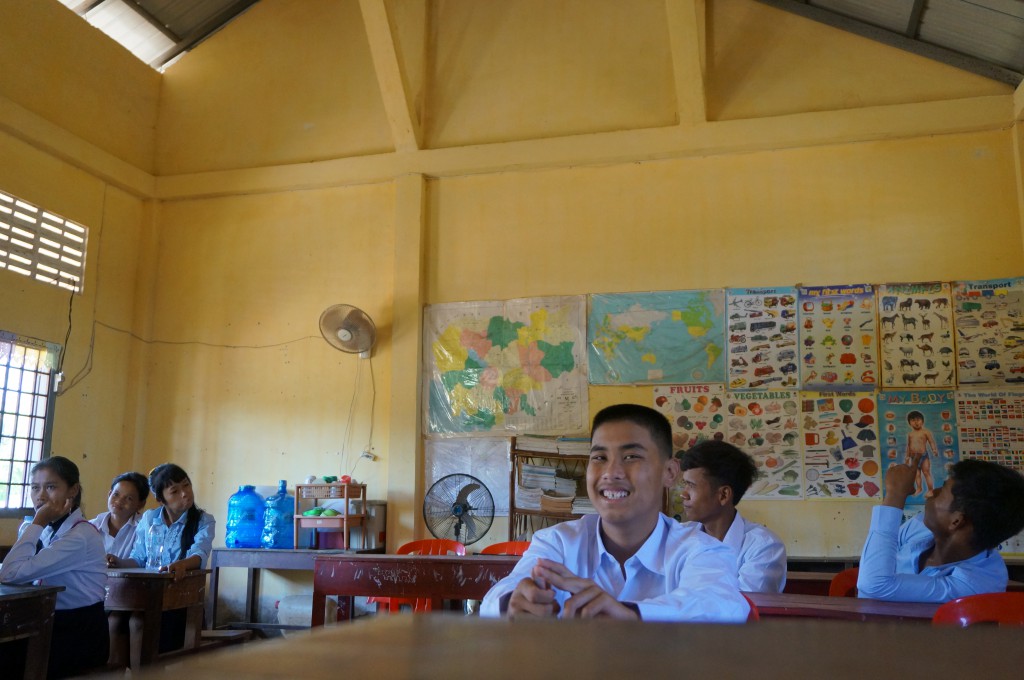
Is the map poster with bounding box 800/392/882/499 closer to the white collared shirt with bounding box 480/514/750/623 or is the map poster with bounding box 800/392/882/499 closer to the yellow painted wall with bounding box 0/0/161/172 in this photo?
the white collared shirt with bounding box 480/514/750/623

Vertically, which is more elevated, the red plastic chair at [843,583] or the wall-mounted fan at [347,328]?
the wall-mounted fan at [347,328]

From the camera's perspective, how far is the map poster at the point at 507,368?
5934 mm

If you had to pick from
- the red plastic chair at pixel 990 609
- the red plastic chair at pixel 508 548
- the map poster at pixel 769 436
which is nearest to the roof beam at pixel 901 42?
the map poster at pixel 769 436

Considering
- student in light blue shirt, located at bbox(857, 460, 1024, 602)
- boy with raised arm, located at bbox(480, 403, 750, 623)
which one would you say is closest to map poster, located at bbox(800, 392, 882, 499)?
student in light blue shirt, located at bbox(857, 460, 1024, 602)

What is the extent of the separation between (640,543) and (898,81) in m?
5.07

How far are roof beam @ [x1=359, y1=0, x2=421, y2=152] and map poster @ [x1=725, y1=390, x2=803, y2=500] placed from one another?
125 inches

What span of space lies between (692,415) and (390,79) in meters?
3.37

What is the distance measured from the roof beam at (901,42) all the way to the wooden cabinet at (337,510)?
4625 millimetres

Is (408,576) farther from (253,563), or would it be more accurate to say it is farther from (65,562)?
(253,563)

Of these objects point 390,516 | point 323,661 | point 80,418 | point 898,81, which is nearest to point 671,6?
point 898,81

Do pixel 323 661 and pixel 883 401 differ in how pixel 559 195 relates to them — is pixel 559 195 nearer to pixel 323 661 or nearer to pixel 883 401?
pixel 883 401

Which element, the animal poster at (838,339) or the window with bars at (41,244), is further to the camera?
the window with bars at (41,244)

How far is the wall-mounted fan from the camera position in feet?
20.0

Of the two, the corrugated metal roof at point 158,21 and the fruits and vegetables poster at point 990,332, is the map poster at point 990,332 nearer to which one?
the fruits and vegetables poster at point 990,332
